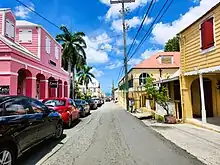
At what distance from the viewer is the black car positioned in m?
4.93

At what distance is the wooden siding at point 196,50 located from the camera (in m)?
10.6

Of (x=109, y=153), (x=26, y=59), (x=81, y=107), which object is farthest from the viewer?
(x=81, y=107)

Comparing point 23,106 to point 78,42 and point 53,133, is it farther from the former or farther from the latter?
point 78,42

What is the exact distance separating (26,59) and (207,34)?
13935 millimetres

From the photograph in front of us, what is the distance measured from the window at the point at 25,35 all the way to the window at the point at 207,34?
734 inches

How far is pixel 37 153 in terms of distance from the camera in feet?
22.5

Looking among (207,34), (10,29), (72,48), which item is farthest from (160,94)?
(72,48)

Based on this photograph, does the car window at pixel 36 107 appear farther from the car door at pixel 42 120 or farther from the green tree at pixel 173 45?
the green tree at pixel 173 45

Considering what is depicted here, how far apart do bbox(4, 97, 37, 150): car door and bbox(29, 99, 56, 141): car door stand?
33 centimetres

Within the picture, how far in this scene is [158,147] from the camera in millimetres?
7551

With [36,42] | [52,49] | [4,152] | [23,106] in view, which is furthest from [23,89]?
[4,152]

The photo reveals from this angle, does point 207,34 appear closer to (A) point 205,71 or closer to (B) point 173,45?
(A) point 205,71

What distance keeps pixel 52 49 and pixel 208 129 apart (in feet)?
74.4

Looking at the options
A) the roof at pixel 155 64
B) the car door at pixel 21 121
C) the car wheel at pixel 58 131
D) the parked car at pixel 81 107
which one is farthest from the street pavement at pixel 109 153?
the roof at pixel 155 64
